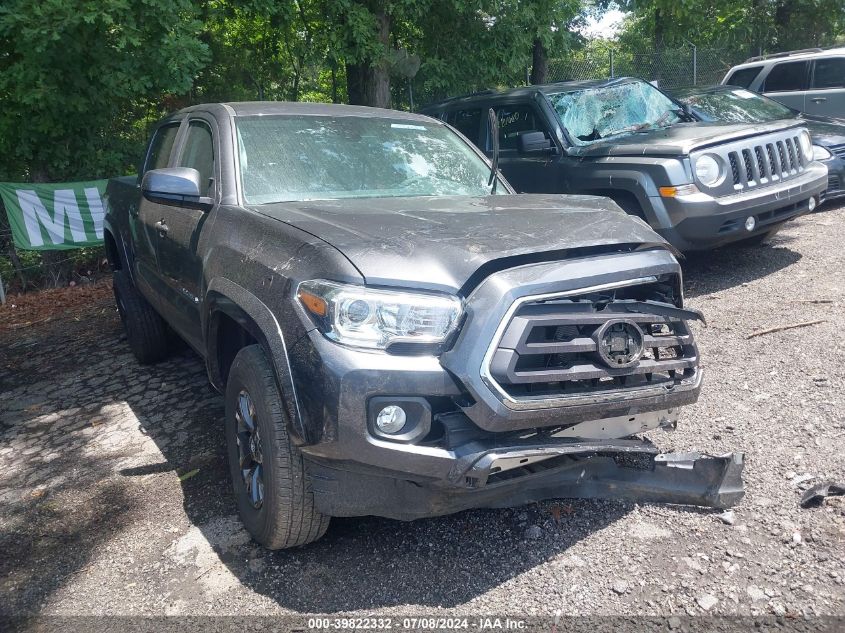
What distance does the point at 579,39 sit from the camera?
635 inches

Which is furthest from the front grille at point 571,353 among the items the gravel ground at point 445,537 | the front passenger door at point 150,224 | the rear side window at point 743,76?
the rear side window at point 743,76

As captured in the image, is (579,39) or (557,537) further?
(579,39)

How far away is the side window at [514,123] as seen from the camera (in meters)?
7.10

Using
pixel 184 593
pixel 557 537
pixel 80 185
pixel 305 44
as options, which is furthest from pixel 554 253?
pixel 305 44

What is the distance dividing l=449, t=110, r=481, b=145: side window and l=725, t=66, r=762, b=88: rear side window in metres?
6.22

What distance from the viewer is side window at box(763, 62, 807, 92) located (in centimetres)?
1113

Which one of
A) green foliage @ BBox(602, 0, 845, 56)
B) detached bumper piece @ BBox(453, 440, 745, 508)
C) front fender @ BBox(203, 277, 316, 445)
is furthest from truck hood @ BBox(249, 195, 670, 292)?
green foliage @ BBox(602, 0, 845, 56)

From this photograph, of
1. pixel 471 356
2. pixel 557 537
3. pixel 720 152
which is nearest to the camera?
pixel 471 356

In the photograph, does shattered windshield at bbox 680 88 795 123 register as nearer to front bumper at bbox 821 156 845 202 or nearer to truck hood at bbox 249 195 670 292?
front bumper at bbox 821 156 845 202

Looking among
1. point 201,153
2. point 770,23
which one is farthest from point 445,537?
point 770,23

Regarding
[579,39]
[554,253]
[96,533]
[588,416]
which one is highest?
[579,39]

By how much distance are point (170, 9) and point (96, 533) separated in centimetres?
607

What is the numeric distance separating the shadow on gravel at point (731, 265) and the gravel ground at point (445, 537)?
1.51 meters

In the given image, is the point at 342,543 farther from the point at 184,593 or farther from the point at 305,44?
the point at 305,44
